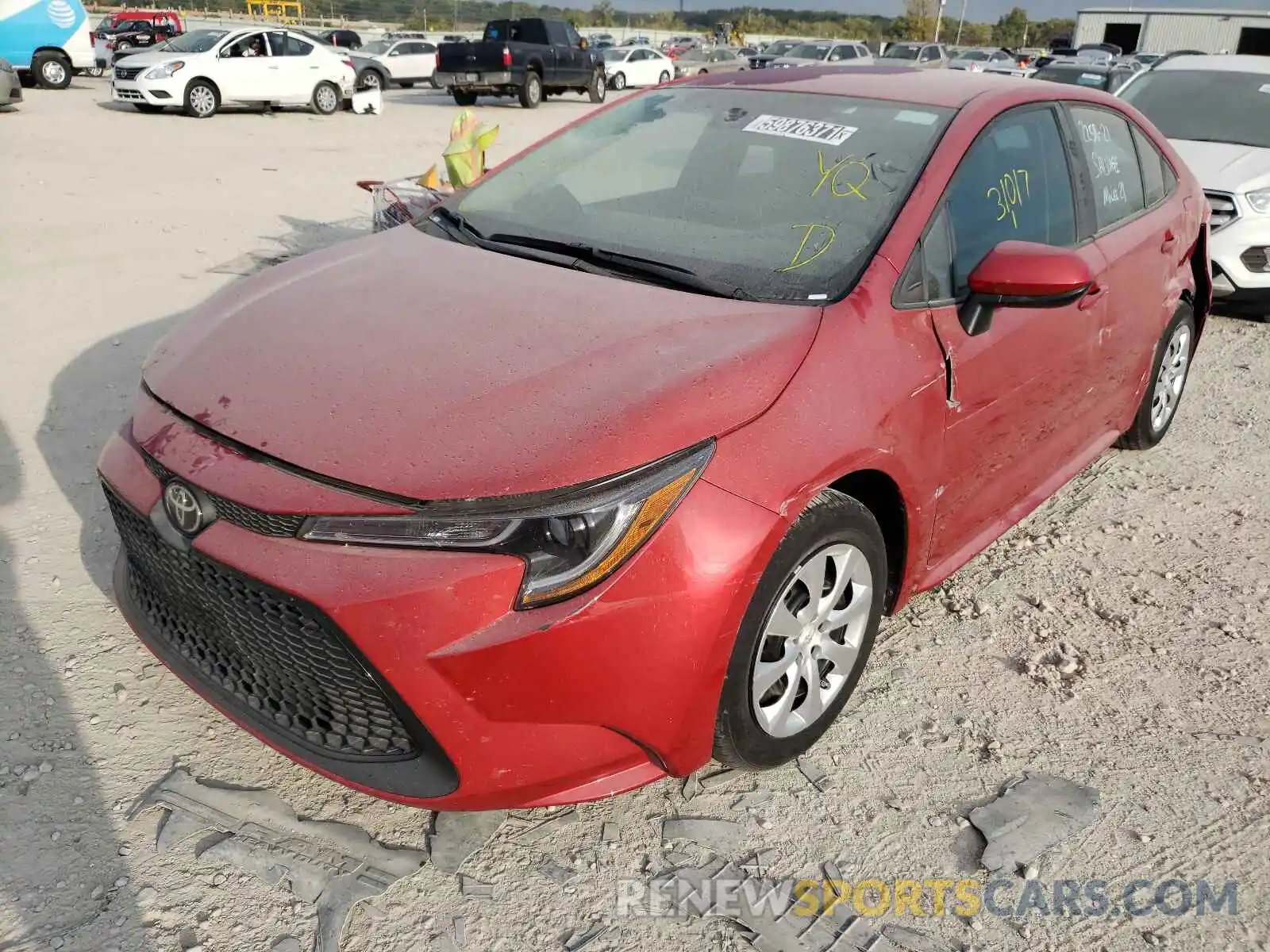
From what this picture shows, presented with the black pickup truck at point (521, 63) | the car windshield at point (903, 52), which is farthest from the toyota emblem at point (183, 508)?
the car windshield at point (903, 52)

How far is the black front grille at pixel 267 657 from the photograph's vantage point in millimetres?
2014

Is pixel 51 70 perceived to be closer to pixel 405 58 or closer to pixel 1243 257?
pixel 405 58

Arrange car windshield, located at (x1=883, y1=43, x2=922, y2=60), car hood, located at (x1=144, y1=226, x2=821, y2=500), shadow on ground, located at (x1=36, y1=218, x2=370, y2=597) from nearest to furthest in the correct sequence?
car hood, located at (x1=144, y1=226, x2=821, y2=500) < shadow on ground, located at (x1=36, y1=218, x2=370, y2=597) < car windshield, located at (x1=883, y1=43, x2=922, y2=60)

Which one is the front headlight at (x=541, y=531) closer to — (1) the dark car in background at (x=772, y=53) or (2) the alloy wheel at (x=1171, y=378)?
(2) the alloy wheel at (x=1171, y=378)

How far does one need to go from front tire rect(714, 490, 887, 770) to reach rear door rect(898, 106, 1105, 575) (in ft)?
1.38

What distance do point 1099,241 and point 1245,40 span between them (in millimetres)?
57720

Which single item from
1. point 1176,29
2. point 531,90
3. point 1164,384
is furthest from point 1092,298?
point 1176,29

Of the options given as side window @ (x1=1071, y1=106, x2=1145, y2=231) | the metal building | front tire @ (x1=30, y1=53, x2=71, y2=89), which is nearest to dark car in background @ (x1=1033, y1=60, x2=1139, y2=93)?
side window @ (x1=1071, y1=106, x2=1145, y2=231)

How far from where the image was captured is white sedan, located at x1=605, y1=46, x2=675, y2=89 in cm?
2930

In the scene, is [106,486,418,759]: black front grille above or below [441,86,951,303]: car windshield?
below

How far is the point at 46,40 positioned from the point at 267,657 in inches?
881

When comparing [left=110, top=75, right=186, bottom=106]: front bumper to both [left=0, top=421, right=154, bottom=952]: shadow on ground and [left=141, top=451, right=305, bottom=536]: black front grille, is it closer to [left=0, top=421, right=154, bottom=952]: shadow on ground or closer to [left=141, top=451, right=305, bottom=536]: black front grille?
[left=0, top=421, right=154, bottom=952]: shadow on ground

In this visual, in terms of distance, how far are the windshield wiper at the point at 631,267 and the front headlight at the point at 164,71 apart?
16714 mm

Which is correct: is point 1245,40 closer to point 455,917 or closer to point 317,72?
point 317,72
